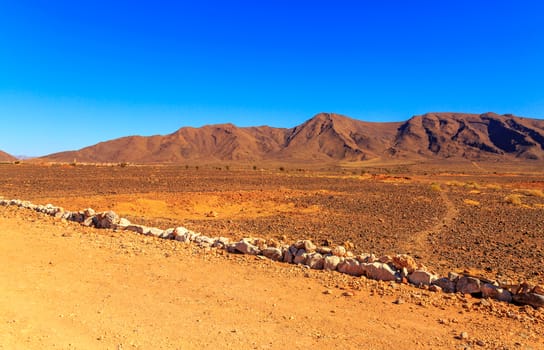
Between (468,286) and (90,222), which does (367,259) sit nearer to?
(468,286)

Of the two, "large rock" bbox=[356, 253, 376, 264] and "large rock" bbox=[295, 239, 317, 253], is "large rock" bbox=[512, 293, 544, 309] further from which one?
"large rock" bbox=[295, 239, 317, 253]

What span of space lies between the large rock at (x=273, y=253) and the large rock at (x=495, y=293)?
4031 millimetres

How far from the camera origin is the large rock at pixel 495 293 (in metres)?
6.88

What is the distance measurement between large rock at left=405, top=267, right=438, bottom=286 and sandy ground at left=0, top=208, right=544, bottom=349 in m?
0.89

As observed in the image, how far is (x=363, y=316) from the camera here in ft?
20.5

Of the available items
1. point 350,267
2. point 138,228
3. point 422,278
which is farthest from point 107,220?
point 422,278

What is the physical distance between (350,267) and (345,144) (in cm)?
16524

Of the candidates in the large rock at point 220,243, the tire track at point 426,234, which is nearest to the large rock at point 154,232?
the large rock at point 220,243

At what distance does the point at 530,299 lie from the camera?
21.9ft

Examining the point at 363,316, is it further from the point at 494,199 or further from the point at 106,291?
the point at 494,199

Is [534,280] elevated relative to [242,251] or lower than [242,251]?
lower

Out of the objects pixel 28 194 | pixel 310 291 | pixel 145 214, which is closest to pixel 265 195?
pixel 145 214

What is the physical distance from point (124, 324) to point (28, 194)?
22.8 metres

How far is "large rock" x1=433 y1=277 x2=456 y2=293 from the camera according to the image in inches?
287
